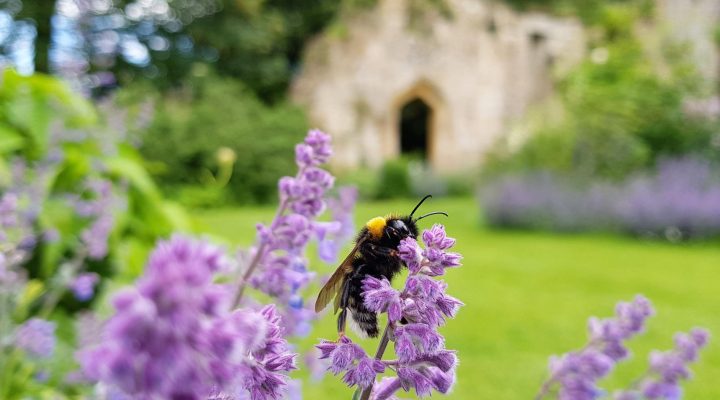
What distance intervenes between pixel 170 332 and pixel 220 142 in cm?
1507

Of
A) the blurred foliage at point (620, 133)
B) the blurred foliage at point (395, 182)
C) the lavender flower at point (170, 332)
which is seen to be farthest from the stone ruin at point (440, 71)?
the lavender flower at point (170, 332)

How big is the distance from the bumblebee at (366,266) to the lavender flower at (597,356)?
0.50 metres

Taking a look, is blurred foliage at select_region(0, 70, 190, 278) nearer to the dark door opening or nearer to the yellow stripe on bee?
the yellow stripe on bee

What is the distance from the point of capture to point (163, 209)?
9.74 feet

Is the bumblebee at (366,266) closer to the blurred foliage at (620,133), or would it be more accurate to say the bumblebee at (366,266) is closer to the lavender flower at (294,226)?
the lavender flower at (294,226)

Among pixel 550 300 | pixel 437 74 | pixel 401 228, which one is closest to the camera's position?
pixel 401 228

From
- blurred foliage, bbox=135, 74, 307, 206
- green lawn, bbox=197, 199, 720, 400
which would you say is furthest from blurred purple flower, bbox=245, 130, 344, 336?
blurred foliage, bbox=135, 74, 307, 206

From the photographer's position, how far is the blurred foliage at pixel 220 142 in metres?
14.5

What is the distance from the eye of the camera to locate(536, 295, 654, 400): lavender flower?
1257 mm

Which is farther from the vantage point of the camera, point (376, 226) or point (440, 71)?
point (440, 71)

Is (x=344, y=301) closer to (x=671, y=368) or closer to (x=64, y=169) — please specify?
(x=671, y=368)

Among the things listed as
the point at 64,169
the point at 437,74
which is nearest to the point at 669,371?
the point at 64,169

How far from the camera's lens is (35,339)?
1.57m

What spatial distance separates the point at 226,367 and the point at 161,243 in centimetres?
8
